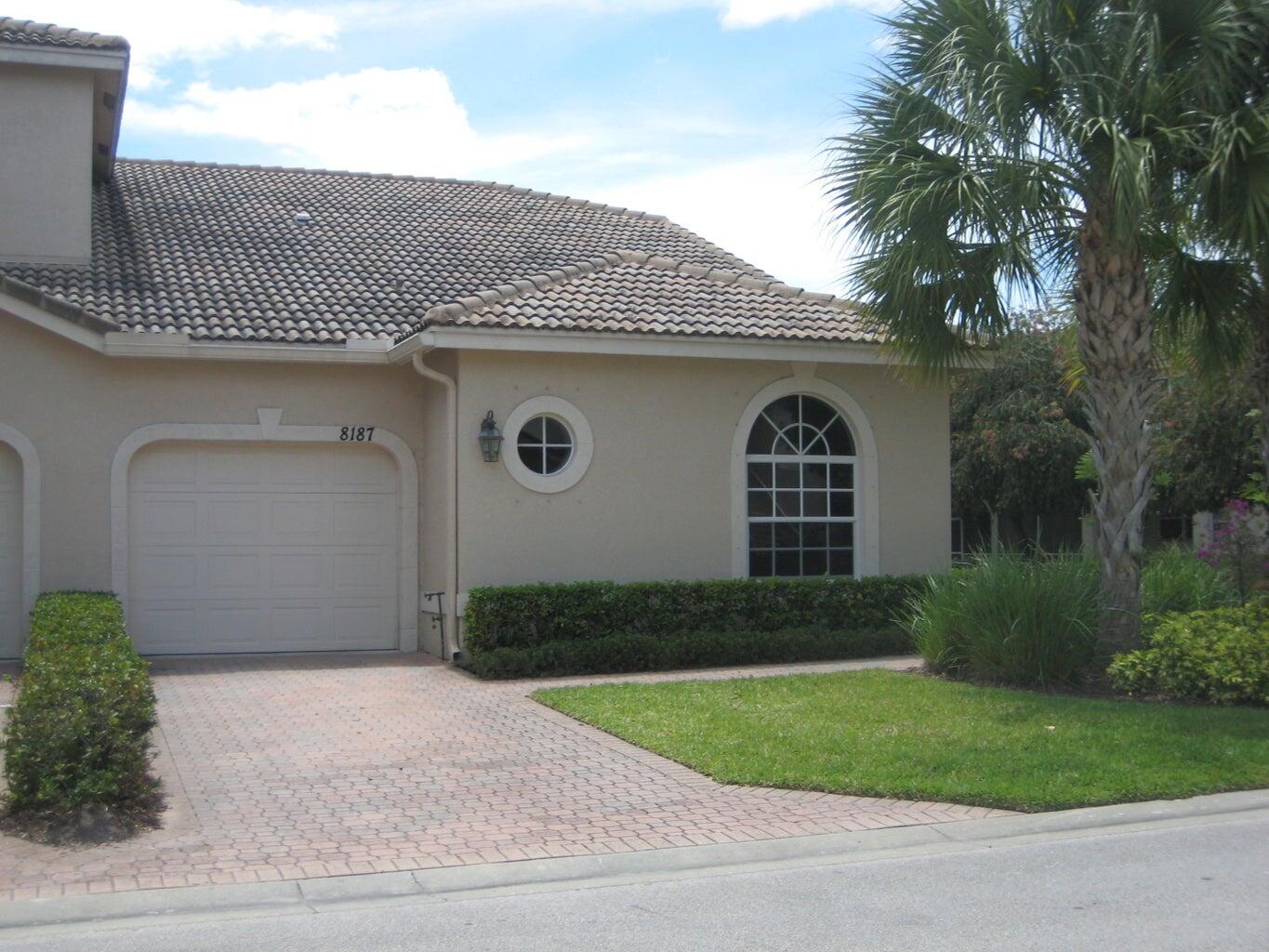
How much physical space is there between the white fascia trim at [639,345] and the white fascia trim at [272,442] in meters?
1.59

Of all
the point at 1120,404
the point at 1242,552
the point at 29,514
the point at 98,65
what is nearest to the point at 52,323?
the point at 29,514

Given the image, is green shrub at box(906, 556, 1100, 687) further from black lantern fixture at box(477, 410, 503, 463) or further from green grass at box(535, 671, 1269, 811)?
black lantern fixture at box(477, 410, 503, 463)

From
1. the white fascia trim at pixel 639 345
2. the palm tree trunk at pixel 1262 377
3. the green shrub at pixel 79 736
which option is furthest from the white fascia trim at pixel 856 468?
the green shrub at pixel 79 736

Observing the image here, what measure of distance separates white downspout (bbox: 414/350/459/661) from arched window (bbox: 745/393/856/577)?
139 inches

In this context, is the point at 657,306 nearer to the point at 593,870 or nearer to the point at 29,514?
the point at 29,514

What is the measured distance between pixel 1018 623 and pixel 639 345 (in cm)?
510

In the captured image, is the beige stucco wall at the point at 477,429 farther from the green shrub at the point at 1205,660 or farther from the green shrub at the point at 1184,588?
the green shrub at the point at 1205,660

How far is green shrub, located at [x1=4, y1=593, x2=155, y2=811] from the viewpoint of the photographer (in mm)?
7562

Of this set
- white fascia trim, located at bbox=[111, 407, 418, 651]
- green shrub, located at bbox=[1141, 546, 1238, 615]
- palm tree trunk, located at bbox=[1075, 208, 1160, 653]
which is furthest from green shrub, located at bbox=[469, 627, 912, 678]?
palm tree trunk, located at bbox=[1075, 208, 1160, 653]

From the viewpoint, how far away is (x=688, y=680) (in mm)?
12859

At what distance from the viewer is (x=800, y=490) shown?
16.0m

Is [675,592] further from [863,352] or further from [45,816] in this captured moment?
[45,816]

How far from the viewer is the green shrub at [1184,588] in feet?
41.0

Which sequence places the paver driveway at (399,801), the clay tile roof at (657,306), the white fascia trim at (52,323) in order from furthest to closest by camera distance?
the clay tile roof at (657,306)
the white fascia trim at (52,323)
the paver driveway at (399,801)
